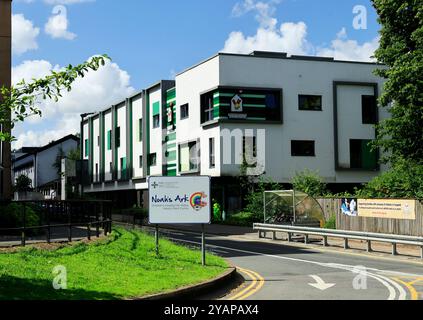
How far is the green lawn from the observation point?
9.60 m

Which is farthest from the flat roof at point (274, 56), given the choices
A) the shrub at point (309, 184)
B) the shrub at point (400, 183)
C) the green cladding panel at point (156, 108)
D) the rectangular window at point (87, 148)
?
the rectangular window at point (87, 148)

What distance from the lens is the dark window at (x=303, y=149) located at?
43.4 m

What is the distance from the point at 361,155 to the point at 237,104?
1135 cm

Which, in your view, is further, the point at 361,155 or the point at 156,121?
the point at 156,121

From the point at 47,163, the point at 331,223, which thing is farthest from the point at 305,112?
the point at 47,163

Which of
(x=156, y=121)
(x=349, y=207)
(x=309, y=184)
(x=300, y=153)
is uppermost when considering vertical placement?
(x=156, y=121)

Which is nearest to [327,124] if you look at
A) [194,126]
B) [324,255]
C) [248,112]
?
[248,112]

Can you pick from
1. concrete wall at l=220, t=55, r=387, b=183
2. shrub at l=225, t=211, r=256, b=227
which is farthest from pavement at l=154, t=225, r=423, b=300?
concrete wall at l=220, t=55, r=387, b=183

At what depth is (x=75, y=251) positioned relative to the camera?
47.0 feet

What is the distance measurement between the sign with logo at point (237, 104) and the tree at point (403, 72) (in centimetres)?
1153

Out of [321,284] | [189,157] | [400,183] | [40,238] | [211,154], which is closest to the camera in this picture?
[321,284]

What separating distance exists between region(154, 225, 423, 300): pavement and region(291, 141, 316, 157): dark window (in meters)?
19.5

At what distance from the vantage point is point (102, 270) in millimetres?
12039

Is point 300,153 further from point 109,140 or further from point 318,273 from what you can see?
point 109,140
